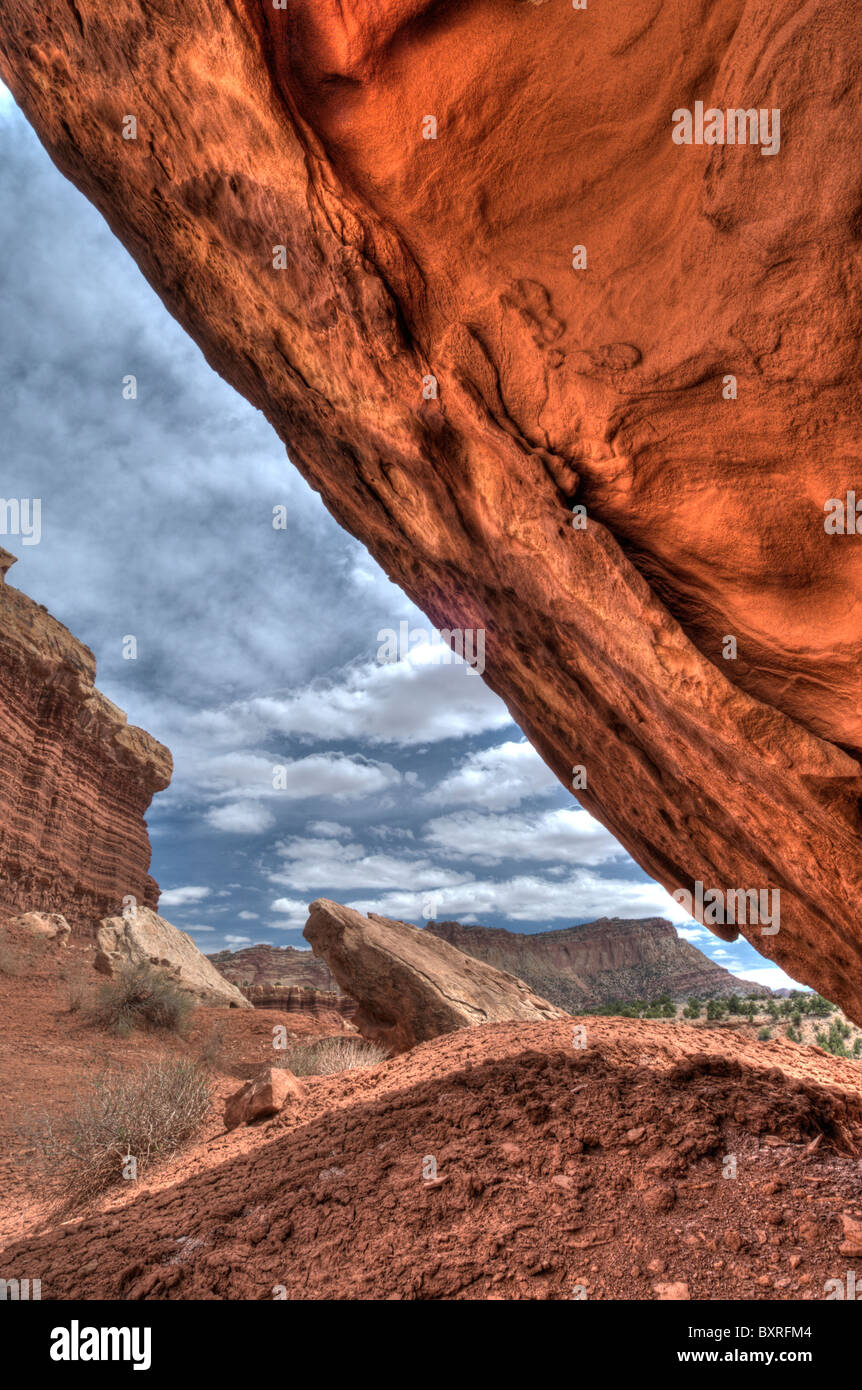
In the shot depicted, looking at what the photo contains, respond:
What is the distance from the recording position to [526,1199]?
4.28 m

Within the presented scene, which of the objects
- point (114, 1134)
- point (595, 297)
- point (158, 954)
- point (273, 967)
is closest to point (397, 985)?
point (114, 1134)

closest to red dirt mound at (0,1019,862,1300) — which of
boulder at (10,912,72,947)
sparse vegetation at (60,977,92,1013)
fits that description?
sparse vegetation at (60,977,92,1013)

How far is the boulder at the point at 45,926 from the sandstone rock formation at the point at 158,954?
188 cm

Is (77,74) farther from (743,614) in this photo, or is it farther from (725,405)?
(743,614)

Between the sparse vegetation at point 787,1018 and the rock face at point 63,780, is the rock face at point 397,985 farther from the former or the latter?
the rock face at point 63,780

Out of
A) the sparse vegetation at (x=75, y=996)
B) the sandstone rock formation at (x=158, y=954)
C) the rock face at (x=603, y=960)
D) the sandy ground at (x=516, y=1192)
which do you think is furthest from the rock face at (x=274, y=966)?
the sandy ground at (x=516, y=1192)

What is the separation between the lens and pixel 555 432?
488 cm

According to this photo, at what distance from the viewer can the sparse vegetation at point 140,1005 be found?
15781 mm

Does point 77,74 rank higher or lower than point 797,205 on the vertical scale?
higher

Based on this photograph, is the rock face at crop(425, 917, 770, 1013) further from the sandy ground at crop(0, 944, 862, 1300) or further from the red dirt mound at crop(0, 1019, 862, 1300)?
the red dirt mound at crop(0, 1019, 862, 1300)

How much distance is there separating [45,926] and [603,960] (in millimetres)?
65165

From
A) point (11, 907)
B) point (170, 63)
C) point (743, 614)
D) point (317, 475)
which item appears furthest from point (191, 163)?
point (11, 907)

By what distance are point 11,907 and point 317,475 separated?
21.3 m

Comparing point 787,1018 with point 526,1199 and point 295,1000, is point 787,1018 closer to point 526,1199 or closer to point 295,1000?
point 295,1000
